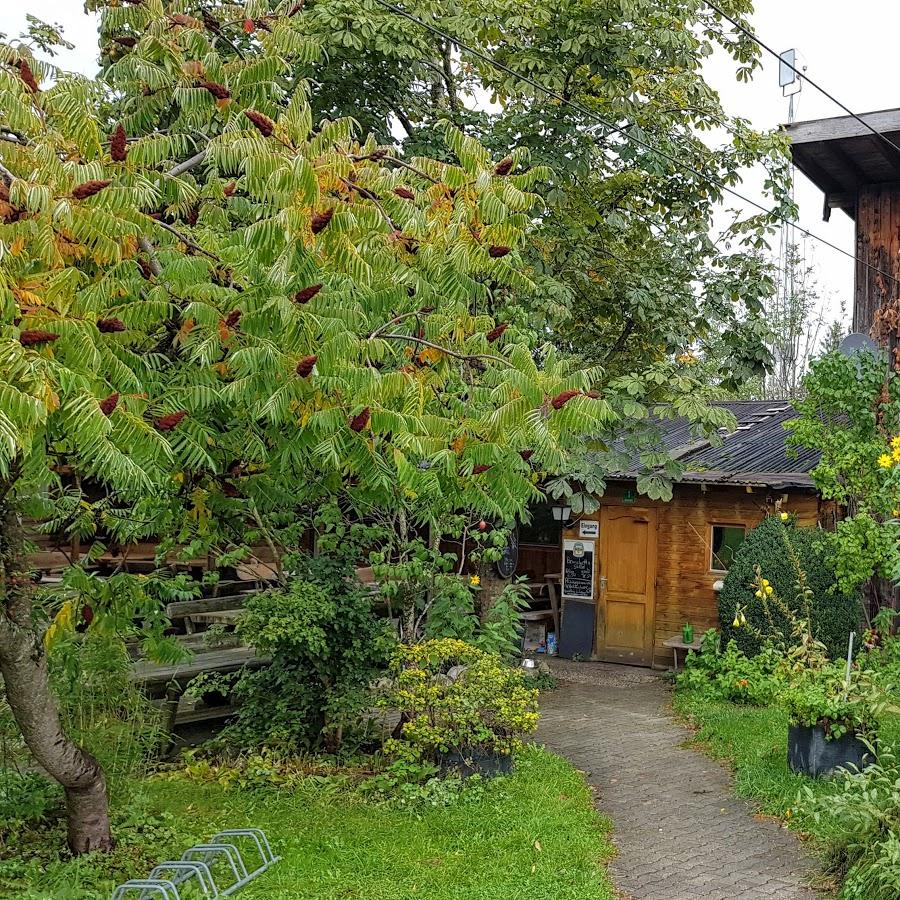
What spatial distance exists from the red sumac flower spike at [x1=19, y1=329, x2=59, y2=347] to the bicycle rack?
111 inches

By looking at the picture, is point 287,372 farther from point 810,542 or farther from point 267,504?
point 810,542

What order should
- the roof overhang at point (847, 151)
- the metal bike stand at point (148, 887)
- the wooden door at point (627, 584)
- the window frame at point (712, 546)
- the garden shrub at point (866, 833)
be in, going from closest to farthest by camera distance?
the metal bike stand at point (148, 887)
the garden shrub at point (866, 833)
the roof overhang at point (847, 151)
the window frame at point (712, 546)
the wooden door at point (627, 584)

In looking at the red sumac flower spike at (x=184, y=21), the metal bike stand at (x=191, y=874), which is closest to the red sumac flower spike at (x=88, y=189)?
the red sumac flower spike at (x=184, y=21)

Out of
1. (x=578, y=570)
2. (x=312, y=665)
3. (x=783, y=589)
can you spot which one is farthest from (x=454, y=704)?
(x=578, y=570)

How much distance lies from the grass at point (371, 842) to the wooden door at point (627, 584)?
598 cm

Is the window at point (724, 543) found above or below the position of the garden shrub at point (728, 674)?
above

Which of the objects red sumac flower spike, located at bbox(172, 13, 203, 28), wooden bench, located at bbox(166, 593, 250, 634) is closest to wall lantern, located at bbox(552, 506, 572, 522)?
wooden bench, located at bbox(166, 593, 250, 634)

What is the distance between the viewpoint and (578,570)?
47.8 ft

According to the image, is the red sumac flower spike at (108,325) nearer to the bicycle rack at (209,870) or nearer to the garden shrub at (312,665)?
the bicycle rack at (209,870)

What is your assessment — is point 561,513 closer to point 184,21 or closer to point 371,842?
point 371,842

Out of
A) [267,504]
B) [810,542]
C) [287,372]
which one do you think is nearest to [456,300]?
[287,372]

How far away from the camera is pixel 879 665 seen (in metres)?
10.0

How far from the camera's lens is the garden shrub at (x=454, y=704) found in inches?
306

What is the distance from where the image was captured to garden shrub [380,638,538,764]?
7.77 m
